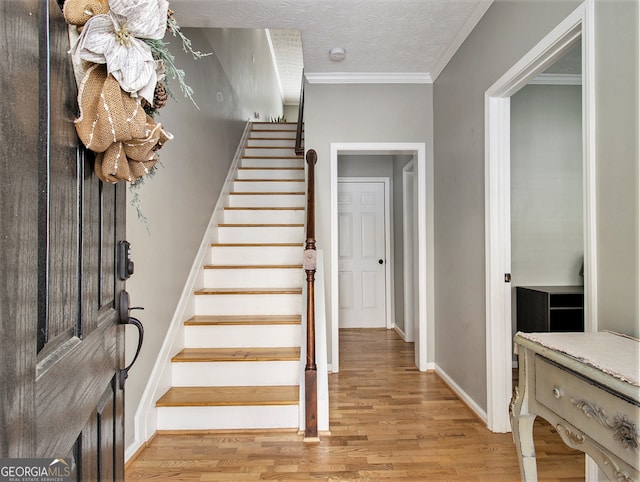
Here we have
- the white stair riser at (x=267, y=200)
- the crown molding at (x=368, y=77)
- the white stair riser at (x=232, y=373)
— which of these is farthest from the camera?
the white stair riser at (x=267, y=200)

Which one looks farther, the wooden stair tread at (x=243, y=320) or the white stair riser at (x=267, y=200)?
the white stair riser at (x=267, y=200)

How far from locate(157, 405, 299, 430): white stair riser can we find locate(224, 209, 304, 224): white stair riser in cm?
189

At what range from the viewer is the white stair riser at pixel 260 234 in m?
3.47

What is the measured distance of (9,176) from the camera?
0.44 m

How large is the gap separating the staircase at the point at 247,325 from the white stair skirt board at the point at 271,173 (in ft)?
0.66

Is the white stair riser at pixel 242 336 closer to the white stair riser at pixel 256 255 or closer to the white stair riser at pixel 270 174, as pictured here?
the white stair riser at pixel 256 255

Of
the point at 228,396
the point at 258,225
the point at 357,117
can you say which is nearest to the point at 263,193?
the point at 258,225

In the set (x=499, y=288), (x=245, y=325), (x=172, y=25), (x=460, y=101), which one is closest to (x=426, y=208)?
(x=460, y=101)

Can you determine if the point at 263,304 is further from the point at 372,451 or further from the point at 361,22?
the point at 361,22

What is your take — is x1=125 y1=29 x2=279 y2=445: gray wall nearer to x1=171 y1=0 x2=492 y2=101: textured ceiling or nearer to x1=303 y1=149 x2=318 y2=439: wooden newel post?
x1=171 y1=0 x2=492 y2=101: textured ceiling

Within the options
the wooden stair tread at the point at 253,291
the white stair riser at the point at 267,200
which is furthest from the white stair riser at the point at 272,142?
the wooden stair tread at the point at 253,291

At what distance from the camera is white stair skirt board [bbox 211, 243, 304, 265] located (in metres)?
3.23

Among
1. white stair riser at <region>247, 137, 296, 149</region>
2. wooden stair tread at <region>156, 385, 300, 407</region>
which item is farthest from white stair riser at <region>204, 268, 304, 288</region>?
white stair riser at <region>247, 137, 296, 149</region>

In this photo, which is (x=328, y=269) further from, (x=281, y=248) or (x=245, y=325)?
(x=245, y=325)
